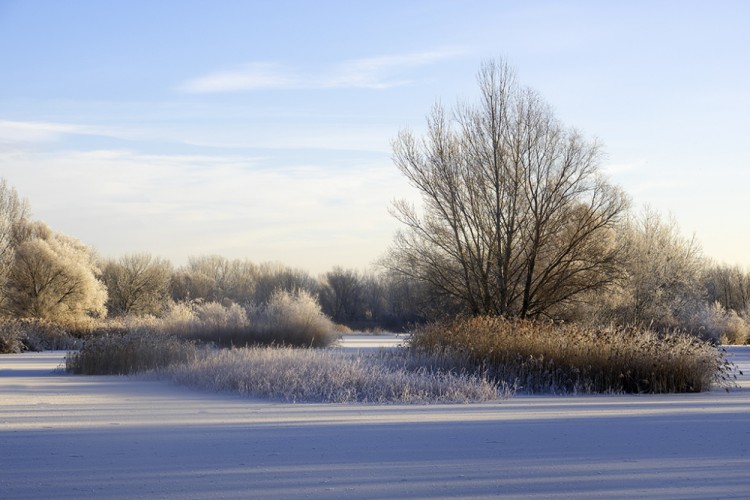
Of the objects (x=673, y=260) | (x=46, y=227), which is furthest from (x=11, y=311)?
(x=673, y=260)

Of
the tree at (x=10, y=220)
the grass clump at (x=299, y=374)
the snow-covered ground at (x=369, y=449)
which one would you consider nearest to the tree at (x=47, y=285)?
the tree at (x=10, y=220)

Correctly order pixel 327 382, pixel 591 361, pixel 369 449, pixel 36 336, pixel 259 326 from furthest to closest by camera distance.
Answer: pixel 36 336 < pixel 259 326 < pixel 591 361 < pixel 327 382 < pixel 369 449

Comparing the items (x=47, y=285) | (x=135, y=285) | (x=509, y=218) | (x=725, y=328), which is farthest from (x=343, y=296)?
(x=509, y=218)

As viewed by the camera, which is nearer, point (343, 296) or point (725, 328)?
point (725, 328)

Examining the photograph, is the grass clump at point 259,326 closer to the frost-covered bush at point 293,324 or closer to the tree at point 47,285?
the frost-covered bush at point 293,324

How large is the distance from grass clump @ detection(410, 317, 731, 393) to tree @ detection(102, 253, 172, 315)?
156 ft

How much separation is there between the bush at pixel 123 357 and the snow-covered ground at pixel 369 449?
5451 millimetres

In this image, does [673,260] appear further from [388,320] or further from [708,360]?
[708,360]

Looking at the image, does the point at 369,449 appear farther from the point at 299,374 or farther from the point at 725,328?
the point at 725,328

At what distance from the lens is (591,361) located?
1479 centimetres

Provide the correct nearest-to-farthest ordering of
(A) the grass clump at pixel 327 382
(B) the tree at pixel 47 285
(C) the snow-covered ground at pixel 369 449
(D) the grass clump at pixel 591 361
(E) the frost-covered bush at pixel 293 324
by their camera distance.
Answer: (C) the snow-covered ground at pixel 369 449, (A) the grass clump at pixel 327 382, (D) the grass clump at pixel 591 361, (E) the frost-covered bush at pixel 293 324, (B) the tree at pixel 47 285

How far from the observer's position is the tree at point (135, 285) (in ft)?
199

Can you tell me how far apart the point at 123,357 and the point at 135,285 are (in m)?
45.3

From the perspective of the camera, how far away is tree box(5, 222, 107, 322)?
44.8 metres
